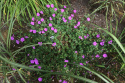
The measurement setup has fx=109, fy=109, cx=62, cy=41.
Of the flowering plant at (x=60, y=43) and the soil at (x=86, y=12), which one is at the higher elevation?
the soil at (x=86, y=12)

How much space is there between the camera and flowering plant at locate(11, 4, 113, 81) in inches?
63.6

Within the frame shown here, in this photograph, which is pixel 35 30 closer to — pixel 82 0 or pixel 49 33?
pixel 49 33

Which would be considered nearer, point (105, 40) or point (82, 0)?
point (105, 40)

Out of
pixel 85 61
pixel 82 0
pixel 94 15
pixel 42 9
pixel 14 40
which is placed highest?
pixel 82 0

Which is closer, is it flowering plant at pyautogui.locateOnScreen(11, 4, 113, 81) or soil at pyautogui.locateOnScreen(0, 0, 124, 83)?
flowering plant at pyautogui.locateOnScreen(11, 4, 113, 81)

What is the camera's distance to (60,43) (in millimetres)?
1707

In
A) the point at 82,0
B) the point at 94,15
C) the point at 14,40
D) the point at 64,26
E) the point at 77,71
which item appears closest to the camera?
the point at 77,71

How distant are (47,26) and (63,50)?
18.4 inches

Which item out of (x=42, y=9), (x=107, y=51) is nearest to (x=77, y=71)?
(x=107, y=51)

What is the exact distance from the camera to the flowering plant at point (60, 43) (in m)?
1.62

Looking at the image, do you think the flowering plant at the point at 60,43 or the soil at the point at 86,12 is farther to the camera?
the soil at the point at 86,12

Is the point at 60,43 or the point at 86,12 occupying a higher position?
the point at 86,12

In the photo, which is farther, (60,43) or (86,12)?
(86,12)

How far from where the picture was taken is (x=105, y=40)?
1906 mm
